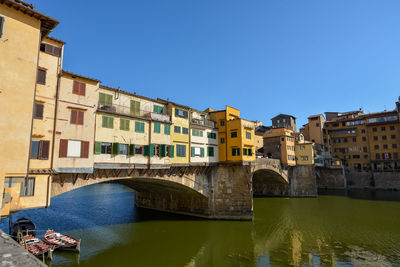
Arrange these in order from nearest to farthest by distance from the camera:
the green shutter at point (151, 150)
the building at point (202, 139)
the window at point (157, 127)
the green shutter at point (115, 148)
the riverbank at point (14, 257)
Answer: the riverbank at point (14, 257) < the green shutter at point (115, 148) < the green shutter at point (151, 150) < the window at point (157, 127) < the building at point (202, 139)

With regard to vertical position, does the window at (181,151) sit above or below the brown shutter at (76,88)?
below

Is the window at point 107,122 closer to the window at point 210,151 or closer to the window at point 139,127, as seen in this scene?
the window at point 139,127

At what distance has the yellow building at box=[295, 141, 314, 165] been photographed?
61031 mm

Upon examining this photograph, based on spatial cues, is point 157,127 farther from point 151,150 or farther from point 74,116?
point 74,116

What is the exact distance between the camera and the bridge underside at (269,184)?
59125 millimetres

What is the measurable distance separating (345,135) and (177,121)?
7418 cm

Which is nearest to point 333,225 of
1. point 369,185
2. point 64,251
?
point 64,251

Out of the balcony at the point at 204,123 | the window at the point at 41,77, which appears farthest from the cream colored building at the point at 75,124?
the balcony at the point at 204,123

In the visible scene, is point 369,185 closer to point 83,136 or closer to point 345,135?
point 345,135

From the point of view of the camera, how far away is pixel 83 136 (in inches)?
853

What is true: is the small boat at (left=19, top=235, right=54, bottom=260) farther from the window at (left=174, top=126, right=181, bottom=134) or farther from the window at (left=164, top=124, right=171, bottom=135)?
the window at (left=174, top=126, right=181, bottom=134)

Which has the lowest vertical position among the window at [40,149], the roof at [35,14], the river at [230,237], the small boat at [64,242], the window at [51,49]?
the river at [230,237]

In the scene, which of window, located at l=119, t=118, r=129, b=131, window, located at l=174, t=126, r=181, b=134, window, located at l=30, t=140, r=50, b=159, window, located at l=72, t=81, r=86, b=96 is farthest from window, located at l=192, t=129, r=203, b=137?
window, located at l=30, t=140, r=50, b=159

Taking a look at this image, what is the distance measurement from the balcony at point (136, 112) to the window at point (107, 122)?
0.80 metres
